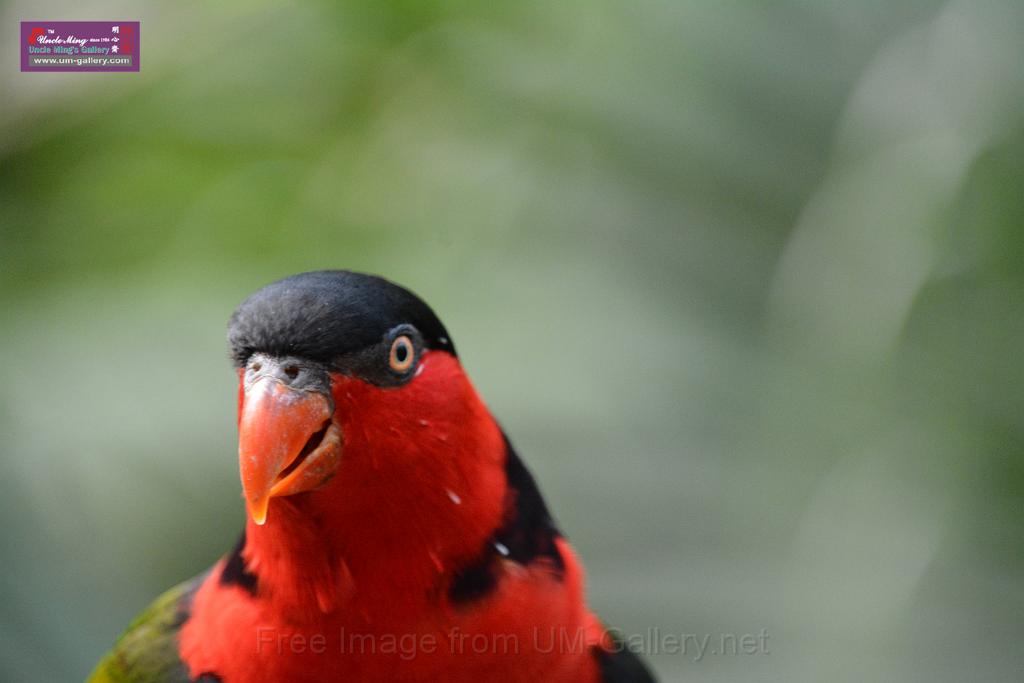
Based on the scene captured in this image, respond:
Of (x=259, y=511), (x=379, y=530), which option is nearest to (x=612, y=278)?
(x=379, y=530)

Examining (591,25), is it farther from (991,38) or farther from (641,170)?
(991,38)

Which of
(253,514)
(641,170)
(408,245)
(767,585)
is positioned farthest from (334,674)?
(641,170)

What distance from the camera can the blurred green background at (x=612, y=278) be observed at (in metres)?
1.66

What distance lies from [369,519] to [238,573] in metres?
0.21

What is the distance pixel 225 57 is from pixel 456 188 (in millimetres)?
579

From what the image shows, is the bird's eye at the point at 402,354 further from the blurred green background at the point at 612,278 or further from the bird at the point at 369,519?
the blurred green background at the point at 612,278

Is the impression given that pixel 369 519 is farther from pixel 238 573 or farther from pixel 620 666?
pixel 620 666

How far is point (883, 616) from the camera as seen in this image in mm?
1621

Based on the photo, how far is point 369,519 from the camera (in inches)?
42.7

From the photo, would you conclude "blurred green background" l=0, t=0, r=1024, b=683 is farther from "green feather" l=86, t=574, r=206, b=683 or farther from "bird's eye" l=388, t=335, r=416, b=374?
"bird's eye" l=388, t=335, r=416, b=374

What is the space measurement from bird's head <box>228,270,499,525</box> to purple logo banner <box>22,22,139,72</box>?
122cm

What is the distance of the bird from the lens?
1021 mm

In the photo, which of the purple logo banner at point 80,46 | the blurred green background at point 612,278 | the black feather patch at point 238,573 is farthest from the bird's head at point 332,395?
the purple logo banner at point 80,46

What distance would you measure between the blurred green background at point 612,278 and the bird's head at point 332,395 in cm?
70
